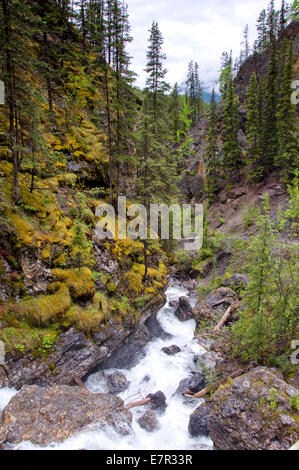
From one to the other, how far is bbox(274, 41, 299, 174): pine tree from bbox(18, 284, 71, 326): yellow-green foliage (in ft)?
94.6

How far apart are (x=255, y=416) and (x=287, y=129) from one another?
3068 centimetres

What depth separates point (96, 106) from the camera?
23.0 m

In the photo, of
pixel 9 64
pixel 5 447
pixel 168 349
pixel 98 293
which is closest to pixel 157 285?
pixel 168 349

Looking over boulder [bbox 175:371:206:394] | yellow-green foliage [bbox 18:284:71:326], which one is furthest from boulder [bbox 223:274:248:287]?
yellow-green foliage [bbox 18:284:71:326]

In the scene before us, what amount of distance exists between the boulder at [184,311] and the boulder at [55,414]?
34.8 feet

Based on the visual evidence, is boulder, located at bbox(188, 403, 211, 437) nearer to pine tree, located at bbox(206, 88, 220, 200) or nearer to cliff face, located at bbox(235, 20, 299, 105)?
pine tree, located at bbox(206, 88, 220, 200)

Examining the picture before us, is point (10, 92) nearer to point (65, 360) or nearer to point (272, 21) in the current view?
point (65, 360)

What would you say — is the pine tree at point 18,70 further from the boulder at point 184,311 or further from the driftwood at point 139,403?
the boulder at point 184,311

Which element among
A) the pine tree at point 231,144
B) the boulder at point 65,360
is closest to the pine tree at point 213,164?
the pine tree at point 231,144

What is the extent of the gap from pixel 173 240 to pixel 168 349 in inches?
586

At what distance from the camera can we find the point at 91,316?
37.4 ft

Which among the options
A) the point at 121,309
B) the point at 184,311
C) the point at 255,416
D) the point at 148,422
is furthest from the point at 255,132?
the point at 148,422

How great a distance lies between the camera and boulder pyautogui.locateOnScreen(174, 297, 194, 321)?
766 inches
